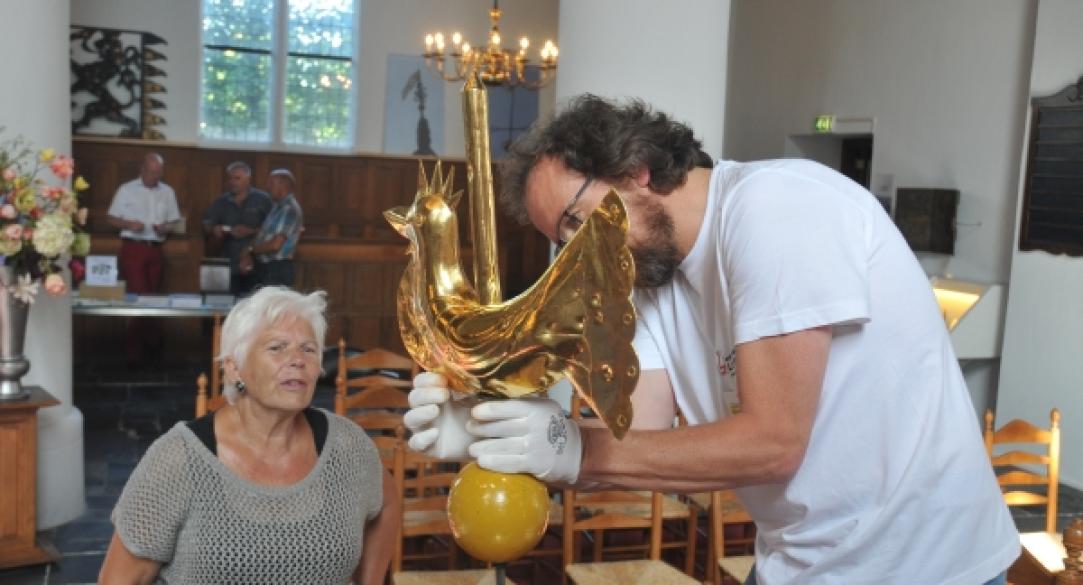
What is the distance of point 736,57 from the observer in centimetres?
1258

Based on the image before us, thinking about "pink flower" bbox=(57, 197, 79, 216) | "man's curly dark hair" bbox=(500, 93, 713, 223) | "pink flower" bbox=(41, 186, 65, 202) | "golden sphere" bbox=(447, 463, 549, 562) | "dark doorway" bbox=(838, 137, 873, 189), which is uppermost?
"dark doorway" bbox=(838, 137, 873, 189)

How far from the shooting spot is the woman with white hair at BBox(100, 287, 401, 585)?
2.75 metres

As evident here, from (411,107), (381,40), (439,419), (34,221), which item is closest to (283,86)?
(381,40)

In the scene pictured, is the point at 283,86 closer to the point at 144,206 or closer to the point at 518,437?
the point at 144,206

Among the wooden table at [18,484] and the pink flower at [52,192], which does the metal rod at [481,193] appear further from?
the wooden table at [18,484]

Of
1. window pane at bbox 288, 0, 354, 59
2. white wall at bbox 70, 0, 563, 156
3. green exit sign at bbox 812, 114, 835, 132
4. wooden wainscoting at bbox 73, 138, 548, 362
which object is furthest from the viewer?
window pane at bbox 288, 0, 354, 59

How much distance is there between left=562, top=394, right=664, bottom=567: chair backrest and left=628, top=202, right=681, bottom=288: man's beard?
2266mm

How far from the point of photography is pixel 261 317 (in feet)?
10.00

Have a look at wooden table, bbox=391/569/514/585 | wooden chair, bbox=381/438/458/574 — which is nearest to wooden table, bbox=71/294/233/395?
wooden chair, bbox=381/438/458/574

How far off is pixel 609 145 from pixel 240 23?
12365mm

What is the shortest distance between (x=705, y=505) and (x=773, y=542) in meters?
3.23

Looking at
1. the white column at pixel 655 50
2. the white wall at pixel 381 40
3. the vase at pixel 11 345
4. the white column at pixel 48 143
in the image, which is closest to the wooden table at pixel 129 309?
the white column at pixel 48 143

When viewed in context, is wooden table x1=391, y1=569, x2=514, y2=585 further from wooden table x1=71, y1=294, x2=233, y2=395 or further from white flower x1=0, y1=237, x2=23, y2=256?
wooden table x1=71, y1=294, x2=233, y2=395

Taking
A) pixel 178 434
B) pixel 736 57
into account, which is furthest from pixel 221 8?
pixel 178 434
